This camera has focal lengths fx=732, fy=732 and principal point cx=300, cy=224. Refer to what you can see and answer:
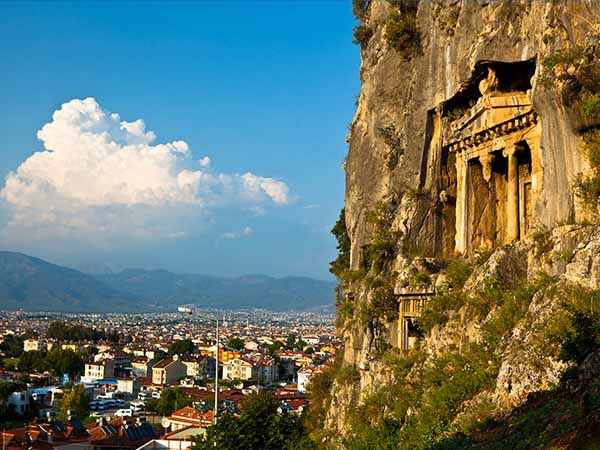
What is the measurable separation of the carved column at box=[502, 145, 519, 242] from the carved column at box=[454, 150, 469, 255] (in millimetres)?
1829

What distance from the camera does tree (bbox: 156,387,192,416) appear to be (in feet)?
252

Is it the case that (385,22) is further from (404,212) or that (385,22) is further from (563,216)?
(563,216)

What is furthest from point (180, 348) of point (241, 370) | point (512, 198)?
point (512, 198)

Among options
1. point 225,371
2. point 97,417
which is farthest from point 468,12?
point 225,371

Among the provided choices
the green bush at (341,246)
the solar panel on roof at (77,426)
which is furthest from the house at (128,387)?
the green bush at (341,246)

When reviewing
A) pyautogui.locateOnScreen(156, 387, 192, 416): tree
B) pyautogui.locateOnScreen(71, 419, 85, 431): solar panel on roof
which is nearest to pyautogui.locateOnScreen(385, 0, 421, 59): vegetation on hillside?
pyautogui.locateOnScreen(71, 419, 85, 431): solar panel on roof

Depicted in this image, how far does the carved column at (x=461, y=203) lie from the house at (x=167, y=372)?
308 ft

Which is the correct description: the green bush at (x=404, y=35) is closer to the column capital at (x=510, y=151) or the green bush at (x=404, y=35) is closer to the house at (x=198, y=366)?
the column capital at (x=510, y=151)

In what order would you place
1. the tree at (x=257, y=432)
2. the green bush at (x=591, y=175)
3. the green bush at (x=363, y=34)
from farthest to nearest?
the green bush at (x=363, y=34) → the tree at (x=257, y=432) → the green bush at (x=591, y=175)

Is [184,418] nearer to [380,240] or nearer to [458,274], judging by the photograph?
[380,240]

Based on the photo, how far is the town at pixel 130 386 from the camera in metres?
55.2

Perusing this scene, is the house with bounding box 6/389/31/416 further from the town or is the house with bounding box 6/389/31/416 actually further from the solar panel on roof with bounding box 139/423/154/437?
the solar panel on roof with bounding box 139/423/154/437

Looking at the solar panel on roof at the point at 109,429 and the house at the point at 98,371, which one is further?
the house at the point at 98,371

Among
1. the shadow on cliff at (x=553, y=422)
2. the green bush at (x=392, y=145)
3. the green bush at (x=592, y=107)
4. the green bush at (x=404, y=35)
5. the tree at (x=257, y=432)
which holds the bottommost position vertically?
the tree at (x=257, y=432)
